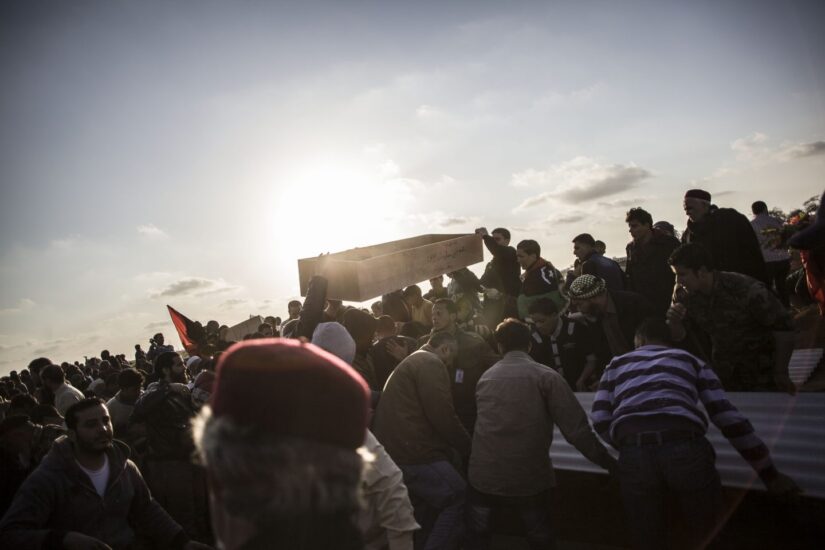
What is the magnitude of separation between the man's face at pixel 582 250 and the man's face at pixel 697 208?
1296mm

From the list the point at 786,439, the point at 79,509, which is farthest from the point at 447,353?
the point at 79,509

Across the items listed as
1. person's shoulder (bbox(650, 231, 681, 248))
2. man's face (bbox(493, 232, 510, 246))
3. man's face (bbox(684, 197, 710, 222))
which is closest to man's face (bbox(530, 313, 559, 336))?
person's shoulder (bbox(650, 231, 681, 248))

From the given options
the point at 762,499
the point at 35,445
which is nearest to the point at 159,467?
the point at 35,445

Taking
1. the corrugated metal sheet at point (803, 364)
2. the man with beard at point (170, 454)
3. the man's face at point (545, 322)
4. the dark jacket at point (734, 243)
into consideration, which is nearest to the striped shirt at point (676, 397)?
the corrugated metal sheet at point (803, 364)

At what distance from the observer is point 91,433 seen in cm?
390

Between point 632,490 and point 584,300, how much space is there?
2131mm

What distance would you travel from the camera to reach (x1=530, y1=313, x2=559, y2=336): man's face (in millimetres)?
5746

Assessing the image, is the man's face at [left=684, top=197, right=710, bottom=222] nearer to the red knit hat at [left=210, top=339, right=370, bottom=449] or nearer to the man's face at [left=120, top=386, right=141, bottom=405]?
the red knit hat at [left=210, top=339, right=370, bottom=449]

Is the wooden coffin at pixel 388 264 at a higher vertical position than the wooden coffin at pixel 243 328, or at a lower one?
higher

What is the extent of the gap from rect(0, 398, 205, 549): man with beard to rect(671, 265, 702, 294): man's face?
412cm

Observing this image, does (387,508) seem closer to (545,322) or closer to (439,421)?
(439,421)

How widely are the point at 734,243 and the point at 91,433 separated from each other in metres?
6.21

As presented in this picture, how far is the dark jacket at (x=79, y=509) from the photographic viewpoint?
3.24 metres

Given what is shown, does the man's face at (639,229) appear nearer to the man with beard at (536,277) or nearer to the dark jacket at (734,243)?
the dark jacket at (734,243)
